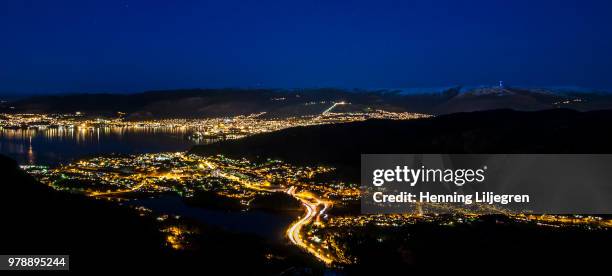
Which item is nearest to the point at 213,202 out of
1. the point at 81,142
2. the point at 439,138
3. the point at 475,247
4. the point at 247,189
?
the point at 247,189

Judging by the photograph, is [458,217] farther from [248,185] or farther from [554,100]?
[554,100]

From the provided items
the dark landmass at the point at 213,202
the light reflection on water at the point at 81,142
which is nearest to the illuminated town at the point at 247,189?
the dark landmass at the point at 213,202

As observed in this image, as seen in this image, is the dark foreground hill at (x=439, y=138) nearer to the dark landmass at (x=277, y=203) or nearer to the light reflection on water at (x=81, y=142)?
the dark landmass at (x=277, y=203)

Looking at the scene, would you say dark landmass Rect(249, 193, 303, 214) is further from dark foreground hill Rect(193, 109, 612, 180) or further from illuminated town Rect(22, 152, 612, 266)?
dark foreground hill Rect(193, 109, 612, 180)

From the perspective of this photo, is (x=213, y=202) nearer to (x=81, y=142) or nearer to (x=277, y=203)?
(x=277, y=203)

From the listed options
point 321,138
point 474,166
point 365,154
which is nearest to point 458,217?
point 474,166

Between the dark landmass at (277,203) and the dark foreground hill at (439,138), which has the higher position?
the dark foreground hill at (439,138)
